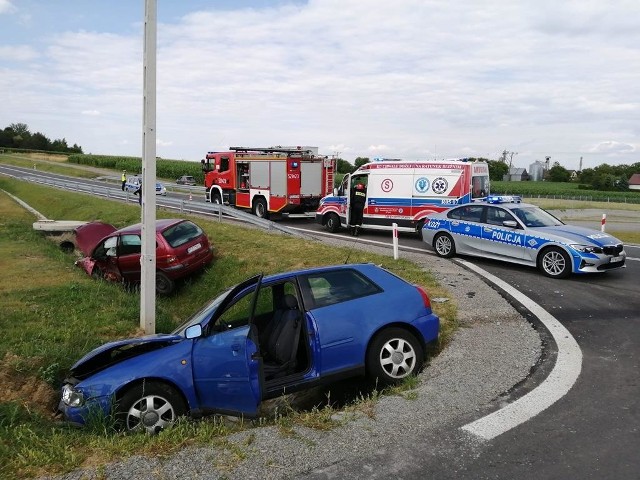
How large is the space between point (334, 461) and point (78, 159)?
296ft

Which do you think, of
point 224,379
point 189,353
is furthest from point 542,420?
point 189,353

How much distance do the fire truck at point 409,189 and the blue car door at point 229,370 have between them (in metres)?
13.2

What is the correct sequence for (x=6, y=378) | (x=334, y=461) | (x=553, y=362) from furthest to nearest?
1. (x=6, y=378)
2. (x=553, y=362)
3. (x=334, y=461)

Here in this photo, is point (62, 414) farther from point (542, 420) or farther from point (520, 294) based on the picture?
point (520, 294)

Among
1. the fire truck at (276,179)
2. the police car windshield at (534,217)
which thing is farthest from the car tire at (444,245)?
the fire truck at (276,179)

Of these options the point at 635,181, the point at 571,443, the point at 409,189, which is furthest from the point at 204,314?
the point at 635,181

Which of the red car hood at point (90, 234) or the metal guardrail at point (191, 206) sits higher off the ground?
the metal guardrail at point (191, 206)

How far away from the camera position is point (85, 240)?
16.6m

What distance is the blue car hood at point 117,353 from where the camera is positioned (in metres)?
5.47

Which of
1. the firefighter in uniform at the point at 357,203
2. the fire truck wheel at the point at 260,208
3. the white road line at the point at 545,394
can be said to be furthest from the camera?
the fire truck wheel at the point at 260,208

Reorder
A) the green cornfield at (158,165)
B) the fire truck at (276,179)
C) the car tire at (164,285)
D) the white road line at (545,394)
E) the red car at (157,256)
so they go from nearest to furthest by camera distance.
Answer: the white road line at (545,394), the red car at (157,256), the car tire at (164,285), the fire truck at (276,179), the green cornfield at (158,165)

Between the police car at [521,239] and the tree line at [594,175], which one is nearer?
the police car at [521,239]

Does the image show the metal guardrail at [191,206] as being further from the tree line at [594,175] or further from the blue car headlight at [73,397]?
the tree line at [594,175]

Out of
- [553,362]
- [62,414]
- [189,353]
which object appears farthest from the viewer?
[553,362]
